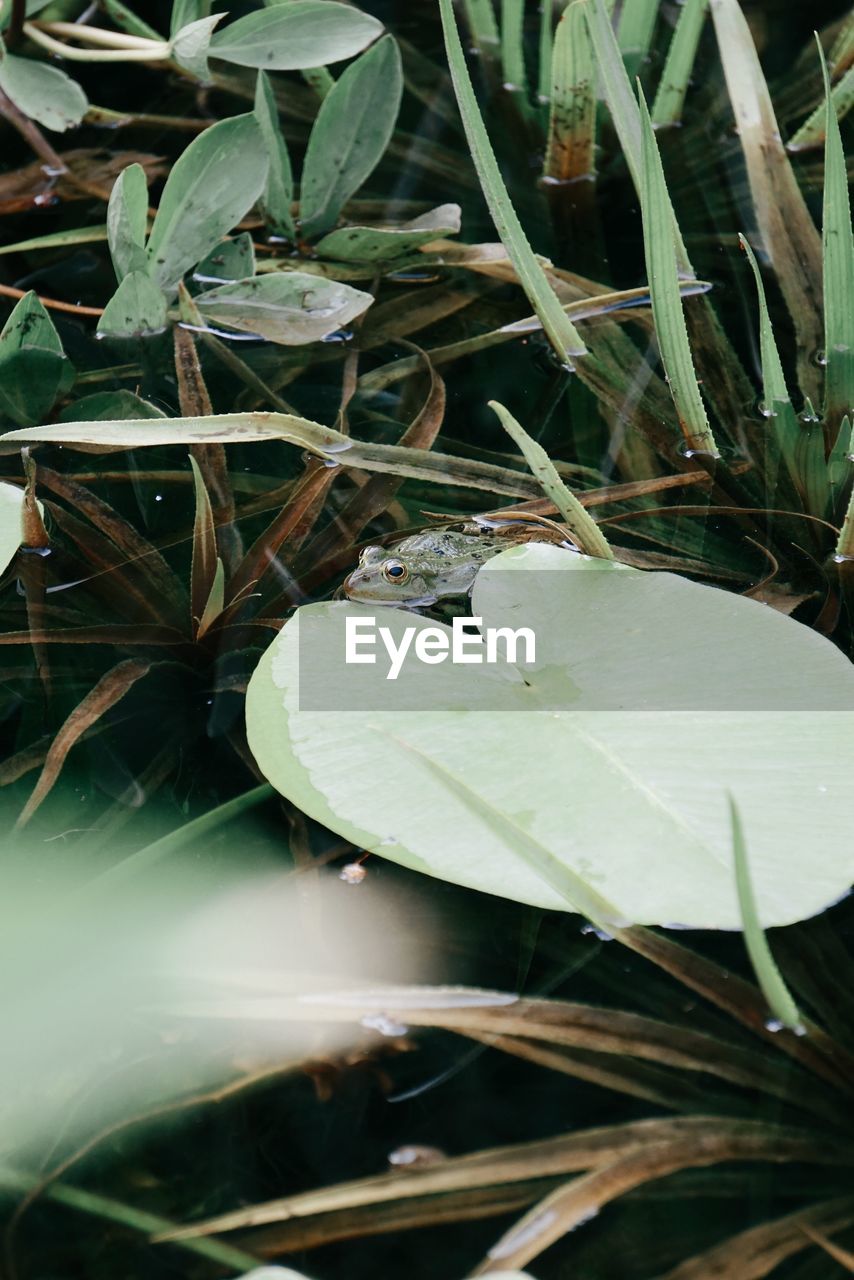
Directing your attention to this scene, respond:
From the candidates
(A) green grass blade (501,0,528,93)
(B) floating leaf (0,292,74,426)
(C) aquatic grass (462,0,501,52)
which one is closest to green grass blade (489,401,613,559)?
(B) floating leaf (0,292,74,426)

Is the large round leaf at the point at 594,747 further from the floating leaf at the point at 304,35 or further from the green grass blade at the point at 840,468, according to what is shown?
the floating leaf at the point at 304,35

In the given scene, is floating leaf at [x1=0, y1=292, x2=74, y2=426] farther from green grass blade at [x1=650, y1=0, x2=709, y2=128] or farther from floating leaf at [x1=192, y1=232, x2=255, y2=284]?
green grass blade at [x1=650, y1=0, x2=709, y2=128]

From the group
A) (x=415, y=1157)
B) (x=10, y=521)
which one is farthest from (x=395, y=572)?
(x=415, y=1157)

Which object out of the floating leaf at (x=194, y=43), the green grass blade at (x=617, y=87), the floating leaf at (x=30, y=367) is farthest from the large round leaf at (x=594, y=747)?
the floating leaf at (x=194, y=43)

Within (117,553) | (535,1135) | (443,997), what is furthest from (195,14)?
(535,1135)

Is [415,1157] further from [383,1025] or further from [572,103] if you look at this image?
[572,103]

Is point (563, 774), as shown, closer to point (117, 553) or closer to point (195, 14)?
point (117, 553)
